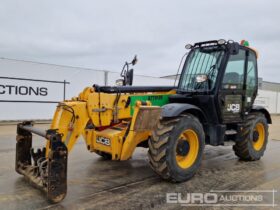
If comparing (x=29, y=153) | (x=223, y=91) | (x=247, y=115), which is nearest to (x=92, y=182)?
(x=29, y=153)

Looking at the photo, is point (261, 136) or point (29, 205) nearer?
point (29, 205)

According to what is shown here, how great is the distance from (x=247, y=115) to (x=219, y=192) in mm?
2680

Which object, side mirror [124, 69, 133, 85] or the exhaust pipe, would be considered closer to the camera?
the exhaust pipe

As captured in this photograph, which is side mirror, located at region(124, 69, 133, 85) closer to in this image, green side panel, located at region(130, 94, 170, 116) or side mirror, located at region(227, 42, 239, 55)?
green side panel, located at region(130, 94, 170, 116)

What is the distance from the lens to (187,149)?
5.21 meters

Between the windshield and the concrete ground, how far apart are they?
162 cm

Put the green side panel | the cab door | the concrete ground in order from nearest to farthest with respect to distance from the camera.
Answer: the concrete ground
the green side panel
the cab door

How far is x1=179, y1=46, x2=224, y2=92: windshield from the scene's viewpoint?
5906mm

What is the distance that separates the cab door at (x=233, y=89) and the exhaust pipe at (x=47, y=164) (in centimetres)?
334

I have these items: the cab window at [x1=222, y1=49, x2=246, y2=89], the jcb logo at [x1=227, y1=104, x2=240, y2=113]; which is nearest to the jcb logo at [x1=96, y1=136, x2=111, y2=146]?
the cab window at [x1=222, y1=49, x2=246, y2=89]

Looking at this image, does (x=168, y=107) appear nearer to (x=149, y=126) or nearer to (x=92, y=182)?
(x=149, y=126)

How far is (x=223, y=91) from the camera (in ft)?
19.6

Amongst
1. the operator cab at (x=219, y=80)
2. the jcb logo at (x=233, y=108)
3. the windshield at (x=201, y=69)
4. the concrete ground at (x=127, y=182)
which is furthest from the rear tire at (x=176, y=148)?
the jcb logo at (x=233, y=108)

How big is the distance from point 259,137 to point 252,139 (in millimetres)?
553
